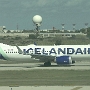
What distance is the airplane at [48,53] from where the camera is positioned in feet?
173

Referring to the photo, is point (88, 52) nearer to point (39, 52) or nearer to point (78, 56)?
point (78, 56)

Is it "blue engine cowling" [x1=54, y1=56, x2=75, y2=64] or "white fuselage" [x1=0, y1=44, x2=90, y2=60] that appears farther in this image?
"white fuselage" [x1=0, y1=44, x2=90, y2=60]

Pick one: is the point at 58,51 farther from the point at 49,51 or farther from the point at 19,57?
the point at 19,57

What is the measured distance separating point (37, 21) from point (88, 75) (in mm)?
148169

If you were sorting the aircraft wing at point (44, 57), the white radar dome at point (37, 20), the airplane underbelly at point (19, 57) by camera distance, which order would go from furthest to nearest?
the white radar dome at point (37, 20) → the airplane underbelly at point (19, 57) → the aircraft wing at point (44, 57)

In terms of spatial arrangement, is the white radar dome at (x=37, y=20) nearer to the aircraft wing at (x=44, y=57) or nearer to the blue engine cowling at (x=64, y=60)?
the aircraft wing at (x=44, y=57)

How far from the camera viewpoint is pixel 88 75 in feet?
134

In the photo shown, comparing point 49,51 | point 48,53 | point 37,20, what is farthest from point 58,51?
point 37,20

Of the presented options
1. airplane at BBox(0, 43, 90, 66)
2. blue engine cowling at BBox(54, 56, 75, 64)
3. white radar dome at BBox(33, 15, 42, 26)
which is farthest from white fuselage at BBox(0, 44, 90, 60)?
white radar dome at BBox(33, 15, 42, 26)

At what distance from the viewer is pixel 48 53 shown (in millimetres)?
53719

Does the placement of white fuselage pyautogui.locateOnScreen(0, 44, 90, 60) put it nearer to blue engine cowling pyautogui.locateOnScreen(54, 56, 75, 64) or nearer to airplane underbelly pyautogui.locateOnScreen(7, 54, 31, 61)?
airplane underbelly pyautogui.locateOnScreen(7, 54, 31, 61)

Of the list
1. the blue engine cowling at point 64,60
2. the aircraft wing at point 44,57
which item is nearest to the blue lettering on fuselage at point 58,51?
the aircraft wing at point 44,57

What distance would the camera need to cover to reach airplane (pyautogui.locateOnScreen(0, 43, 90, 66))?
173 ft

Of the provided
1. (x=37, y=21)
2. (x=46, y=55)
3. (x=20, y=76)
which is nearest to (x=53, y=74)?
(x=20, y=76)
